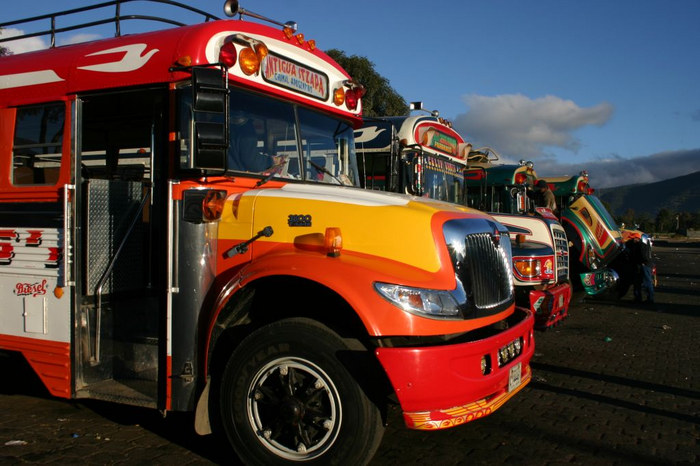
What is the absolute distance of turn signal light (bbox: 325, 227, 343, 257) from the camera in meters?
4.06

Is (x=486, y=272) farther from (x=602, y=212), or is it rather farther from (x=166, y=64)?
(x=602, y=212)

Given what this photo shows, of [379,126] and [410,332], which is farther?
[379,126]

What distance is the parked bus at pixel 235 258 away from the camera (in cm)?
394

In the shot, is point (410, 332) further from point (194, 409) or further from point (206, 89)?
point (206, 89)

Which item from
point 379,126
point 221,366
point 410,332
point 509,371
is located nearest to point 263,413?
point 221,366

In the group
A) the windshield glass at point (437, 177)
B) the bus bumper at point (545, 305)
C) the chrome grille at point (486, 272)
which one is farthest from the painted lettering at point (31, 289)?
the windshield glass at point (437, 177)

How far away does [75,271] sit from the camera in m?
4.99

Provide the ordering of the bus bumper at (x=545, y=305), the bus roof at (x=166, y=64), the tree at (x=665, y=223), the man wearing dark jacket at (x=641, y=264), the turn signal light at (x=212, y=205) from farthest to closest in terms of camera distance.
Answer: the tree at (x=665, y=223), the man wearing dark jacket at (x=641, y=264), the bus bumper at (x=545, y=305), the bus roof at (x=166, y=64), the turn signal light at (x=212, y=205)

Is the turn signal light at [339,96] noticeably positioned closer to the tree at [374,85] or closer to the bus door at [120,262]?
the bus door at [120,262]

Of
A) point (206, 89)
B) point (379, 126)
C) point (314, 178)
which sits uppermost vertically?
point (379, 126)

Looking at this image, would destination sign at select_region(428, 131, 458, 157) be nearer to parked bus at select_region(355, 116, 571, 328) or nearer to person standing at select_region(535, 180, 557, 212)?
parked bus at select_region(355, 116, 571, 328)

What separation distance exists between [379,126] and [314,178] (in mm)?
5446

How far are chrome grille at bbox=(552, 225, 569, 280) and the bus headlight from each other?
5.75m

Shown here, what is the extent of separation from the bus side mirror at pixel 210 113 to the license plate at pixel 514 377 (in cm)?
245
